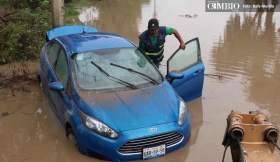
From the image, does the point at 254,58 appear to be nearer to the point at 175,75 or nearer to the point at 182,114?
the point at 175,75

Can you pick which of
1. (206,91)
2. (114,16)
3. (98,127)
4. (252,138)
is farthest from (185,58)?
(114,16)

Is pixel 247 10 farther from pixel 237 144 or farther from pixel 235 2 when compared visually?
pixel 237 144

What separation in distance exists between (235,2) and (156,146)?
55.3ft

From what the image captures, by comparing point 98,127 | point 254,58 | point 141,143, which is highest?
point 254,58

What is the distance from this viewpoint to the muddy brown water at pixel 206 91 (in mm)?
5039

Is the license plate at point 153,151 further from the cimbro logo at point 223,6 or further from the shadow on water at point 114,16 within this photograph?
the cimbro logo at point 223,6

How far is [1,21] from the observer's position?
9383 millimetres

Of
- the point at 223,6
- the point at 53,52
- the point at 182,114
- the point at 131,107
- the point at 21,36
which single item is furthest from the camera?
the point at 223,6

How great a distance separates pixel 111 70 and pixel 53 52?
1507 mm

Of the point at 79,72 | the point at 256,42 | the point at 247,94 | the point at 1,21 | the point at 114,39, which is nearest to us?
the point at 79,72

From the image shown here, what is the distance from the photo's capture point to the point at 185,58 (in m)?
6.32

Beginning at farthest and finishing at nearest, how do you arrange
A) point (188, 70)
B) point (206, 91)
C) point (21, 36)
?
1. point (21, 36)
2. point (206, 91)
3. point (188, 70)

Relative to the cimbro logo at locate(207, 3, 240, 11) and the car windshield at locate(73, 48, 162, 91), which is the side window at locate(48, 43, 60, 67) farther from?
the cimbro logo at locate(207, 3, 240, 11)

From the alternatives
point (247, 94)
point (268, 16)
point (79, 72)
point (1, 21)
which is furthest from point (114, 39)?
point (268, 16)
